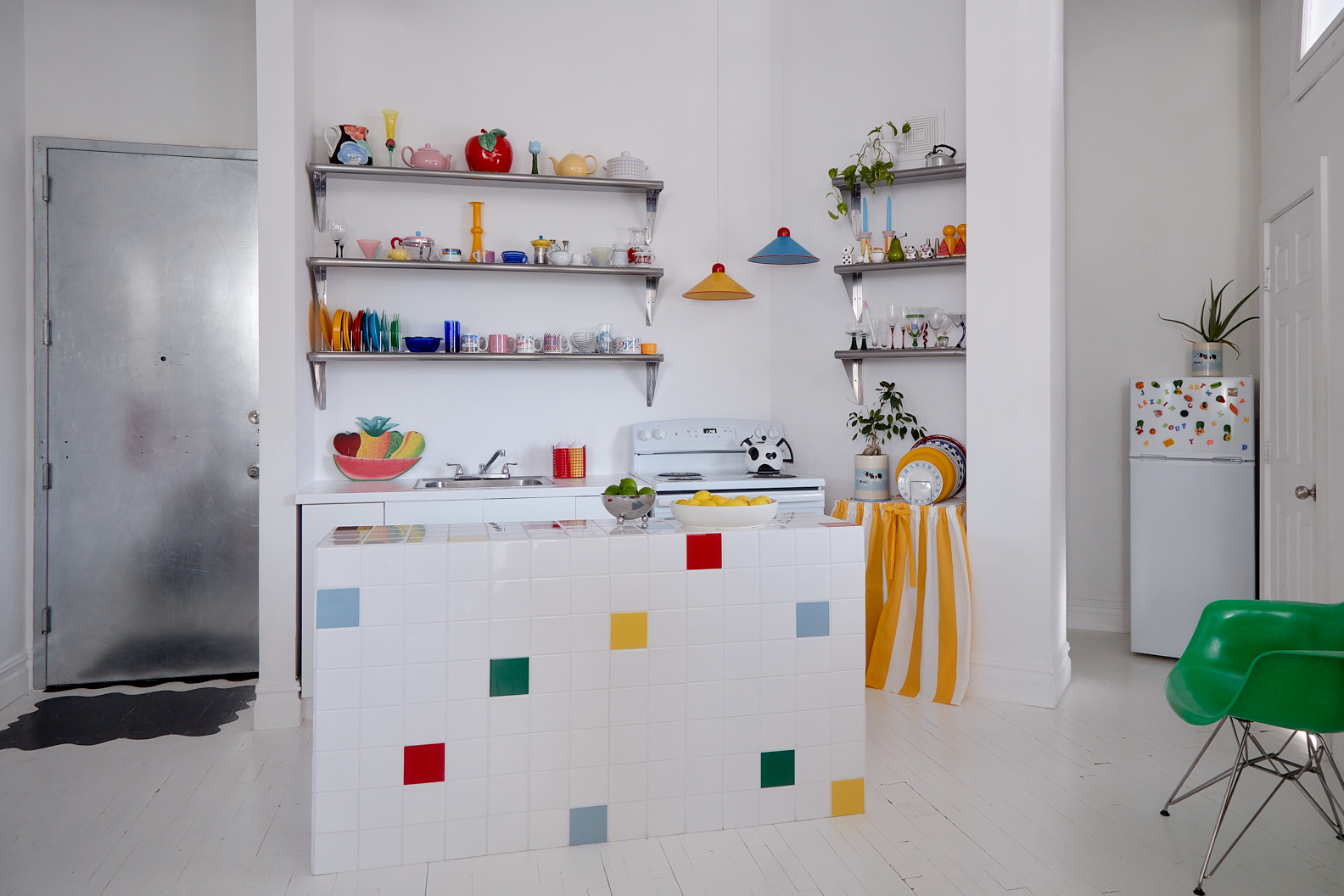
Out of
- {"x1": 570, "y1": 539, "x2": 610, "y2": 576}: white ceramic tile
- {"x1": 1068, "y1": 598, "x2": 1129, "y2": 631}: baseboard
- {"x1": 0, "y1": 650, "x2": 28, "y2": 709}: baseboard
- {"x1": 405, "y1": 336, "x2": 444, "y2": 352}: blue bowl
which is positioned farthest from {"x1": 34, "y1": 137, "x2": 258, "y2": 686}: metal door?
{"x1": 1068, "y1": 598, "x2": 1129, "y2": 631}: baseboard

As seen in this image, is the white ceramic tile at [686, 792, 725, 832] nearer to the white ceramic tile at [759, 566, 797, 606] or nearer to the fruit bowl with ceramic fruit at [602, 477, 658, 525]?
the white ceramic tile at [759, 566, 797, 606]

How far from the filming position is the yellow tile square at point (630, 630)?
233cm

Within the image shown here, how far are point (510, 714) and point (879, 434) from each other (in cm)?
251

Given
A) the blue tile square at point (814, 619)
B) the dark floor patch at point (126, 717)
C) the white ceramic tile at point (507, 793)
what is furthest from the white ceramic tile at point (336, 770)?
the dark floor patch at point (126, 717)

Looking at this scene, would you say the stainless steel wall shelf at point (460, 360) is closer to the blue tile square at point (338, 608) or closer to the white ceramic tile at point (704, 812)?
the blue tile square at point (338, 608)

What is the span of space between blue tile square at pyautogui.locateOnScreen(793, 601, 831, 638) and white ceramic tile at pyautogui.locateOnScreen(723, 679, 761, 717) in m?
0.19

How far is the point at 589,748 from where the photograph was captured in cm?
231

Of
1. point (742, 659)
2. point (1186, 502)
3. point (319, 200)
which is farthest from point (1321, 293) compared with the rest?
point (319, 200)

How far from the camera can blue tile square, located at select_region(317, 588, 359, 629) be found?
7.07 feet

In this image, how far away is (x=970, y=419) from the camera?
3.60m

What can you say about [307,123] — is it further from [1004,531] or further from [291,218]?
[1004,531]

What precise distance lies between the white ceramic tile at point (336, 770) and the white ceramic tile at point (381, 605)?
0.32m

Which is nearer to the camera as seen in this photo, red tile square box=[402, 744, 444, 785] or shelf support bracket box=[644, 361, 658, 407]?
red tile square box=[402, 744, 444, 785]

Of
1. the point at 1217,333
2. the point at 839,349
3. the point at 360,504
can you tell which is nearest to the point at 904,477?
the point at 839,349
